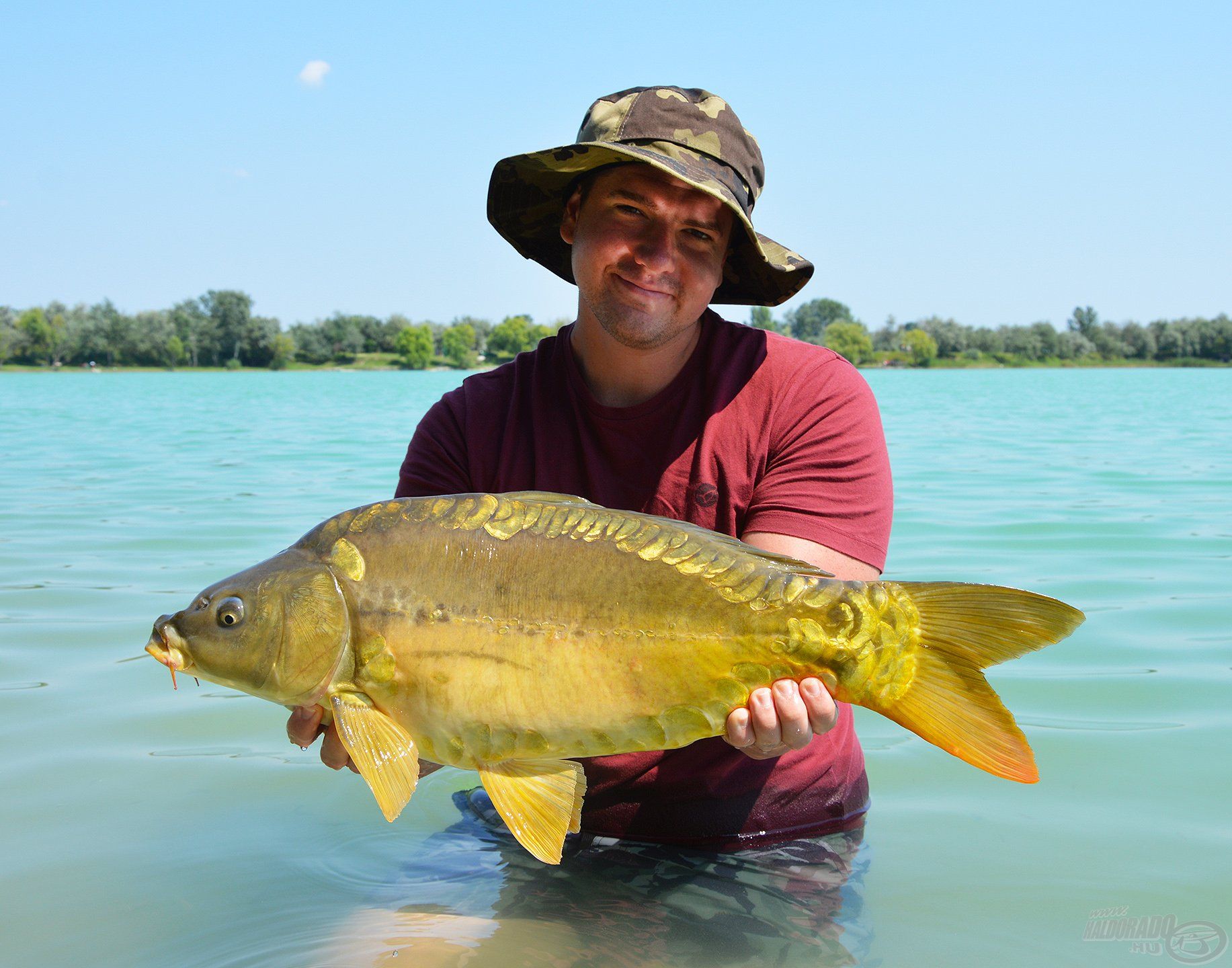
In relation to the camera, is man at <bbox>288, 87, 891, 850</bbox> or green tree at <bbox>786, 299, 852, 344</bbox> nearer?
man at <bbox>288, 87, 891, 850</bbox>

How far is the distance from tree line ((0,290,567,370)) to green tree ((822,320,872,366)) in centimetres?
3681

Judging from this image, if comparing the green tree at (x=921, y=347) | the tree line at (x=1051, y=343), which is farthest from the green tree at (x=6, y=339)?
the green tree at (x=921, y=347)

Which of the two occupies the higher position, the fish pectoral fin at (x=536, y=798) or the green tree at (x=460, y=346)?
the green tree at (x=460, y=346)

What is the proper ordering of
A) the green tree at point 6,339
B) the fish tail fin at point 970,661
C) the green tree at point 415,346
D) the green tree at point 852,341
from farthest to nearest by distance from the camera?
the green tree at point 852,341 → the green tree at point 415,346 → the green tree at point 6,339 → the fish tail fin at point 970,661

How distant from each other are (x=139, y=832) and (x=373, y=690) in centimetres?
230

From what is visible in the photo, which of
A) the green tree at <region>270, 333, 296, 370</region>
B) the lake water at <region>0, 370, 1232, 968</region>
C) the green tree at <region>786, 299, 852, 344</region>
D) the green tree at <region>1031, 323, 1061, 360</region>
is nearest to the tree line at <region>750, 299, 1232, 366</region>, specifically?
the green tree at <region>1031, 323, 1061, 360</region>

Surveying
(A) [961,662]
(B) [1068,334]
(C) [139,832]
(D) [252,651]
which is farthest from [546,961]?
(B) [1068,334]

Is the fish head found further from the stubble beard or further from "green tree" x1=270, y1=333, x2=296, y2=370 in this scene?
"green tree" x1=270, y1=333, x2=296, y2=370

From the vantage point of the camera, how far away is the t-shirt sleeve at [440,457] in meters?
3.39

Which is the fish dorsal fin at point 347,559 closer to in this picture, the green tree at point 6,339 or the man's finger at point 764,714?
the man's finger at point 764,714

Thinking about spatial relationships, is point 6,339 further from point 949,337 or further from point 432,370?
point 949,337

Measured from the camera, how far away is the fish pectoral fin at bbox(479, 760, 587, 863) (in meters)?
2.43

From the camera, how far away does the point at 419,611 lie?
2.36 metres

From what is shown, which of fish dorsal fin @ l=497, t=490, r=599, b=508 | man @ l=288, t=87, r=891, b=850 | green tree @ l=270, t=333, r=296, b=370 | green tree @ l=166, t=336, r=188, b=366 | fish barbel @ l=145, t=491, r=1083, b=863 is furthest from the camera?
green tree @ l=270, t=333, r=296, b=370
